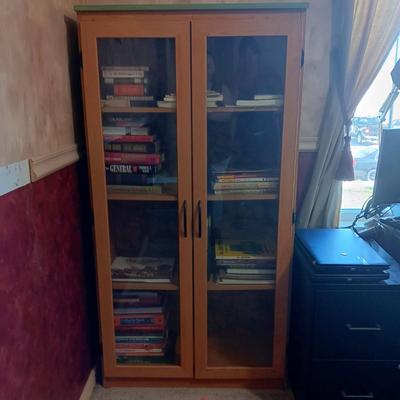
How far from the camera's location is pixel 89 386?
1.93 metres

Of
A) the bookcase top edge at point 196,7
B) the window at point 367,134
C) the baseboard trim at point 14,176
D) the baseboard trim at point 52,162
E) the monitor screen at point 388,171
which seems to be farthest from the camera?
the window at point 367,134

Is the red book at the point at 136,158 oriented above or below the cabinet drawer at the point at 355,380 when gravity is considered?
above

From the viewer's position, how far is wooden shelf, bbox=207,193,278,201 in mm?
1790

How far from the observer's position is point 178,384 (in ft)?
6.48

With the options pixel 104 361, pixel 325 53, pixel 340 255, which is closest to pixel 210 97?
pixel 325 53

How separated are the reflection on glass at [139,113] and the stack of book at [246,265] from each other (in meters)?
0.38

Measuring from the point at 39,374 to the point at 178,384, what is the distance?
0.80 metres

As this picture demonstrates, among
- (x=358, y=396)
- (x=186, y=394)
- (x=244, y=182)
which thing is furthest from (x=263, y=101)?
(x=186, y=394)

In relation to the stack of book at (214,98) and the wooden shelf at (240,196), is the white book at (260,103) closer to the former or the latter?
the stack of book at (214,98)

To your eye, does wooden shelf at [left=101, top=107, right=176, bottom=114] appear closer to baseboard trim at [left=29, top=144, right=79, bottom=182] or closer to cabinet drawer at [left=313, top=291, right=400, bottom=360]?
baseboard trim at [left=29, top=144, right=79, bottom=182]

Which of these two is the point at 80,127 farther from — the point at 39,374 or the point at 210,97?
the point at 39,374

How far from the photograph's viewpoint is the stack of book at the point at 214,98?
1690mm

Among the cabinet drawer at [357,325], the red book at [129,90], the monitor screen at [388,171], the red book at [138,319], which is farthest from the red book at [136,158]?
the monitor screen at [388,171]

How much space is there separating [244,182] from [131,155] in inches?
19.4
